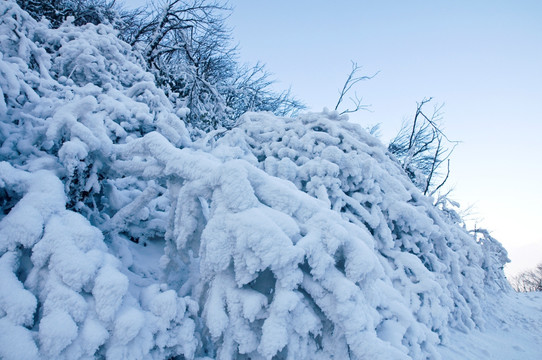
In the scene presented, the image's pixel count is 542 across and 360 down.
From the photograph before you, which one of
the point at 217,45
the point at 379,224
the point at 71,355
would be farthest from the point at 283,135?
the point at 217,45

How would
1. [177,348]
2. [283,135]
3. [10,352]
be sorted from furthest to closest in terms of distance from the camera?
[283,135] → [177,348] → [10,352]

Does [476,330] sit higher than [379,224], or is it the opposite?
[379,224]

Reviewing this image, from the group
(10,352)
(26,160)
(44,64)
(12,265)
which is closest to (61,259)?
(12,265)

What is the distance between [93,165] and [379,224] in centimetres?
291

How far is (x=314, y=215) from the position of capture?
158 cm

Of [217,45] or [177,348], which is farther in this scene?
[217,45]

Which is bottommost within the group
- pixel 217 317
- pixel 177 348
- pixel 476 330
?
pixel 177 348

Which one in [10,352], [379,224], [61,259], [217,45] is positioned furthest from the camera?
[217,45]

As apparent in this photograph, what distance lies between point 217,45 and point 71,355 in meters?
9.15

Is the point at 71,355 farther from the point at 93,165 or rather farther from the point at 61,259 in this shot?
the point at 93,165

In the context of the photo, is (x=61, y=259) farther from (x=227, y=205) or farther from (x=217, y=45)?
(x=217, y=45)

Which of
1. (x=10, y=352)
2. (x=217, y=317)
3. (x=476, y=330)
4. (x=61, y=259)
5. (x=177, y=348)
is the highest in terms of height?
(x=476, y=330)

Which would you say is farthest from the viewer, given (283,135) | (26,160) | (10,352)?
(283,135)

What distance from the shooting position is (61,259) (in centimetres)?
134
